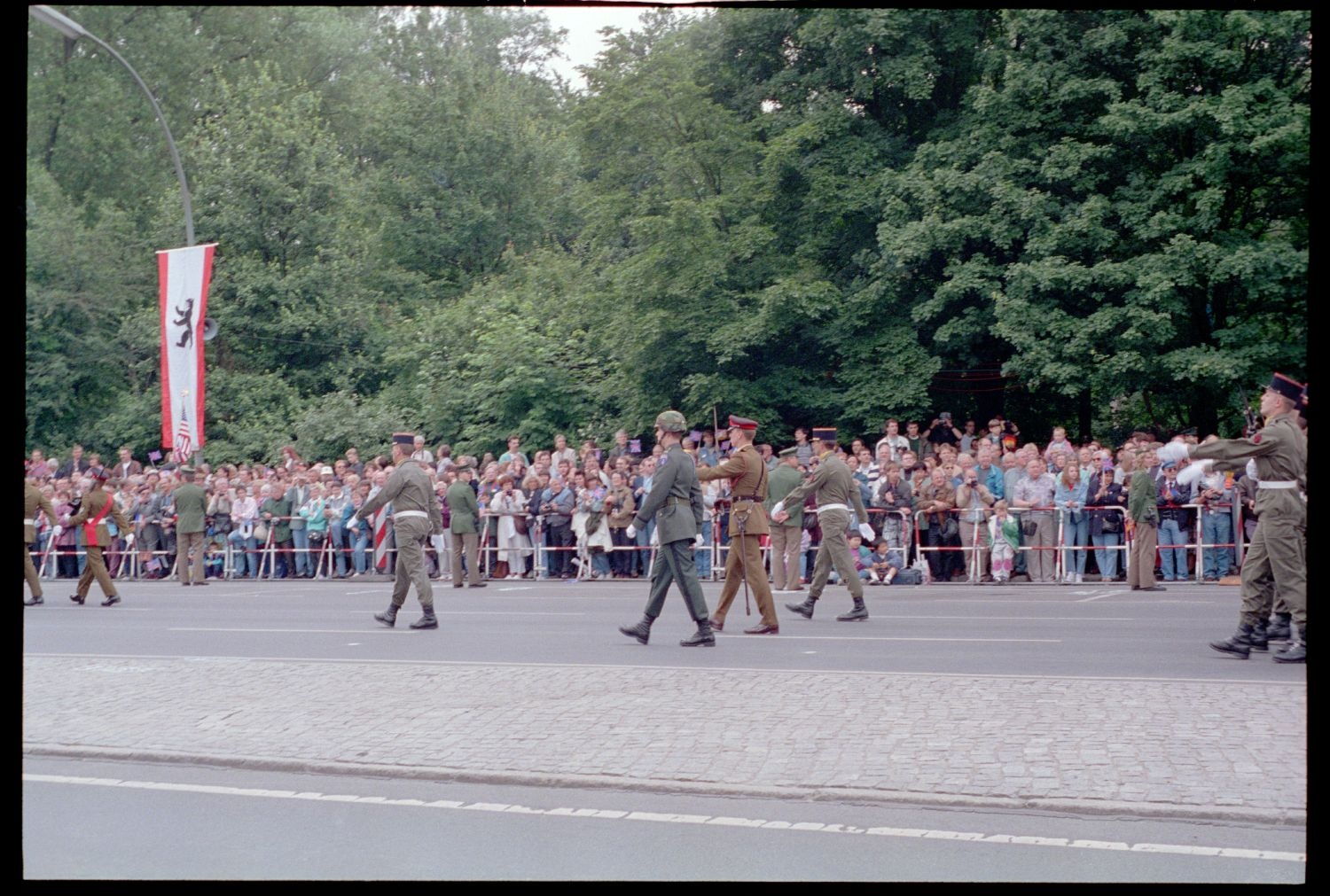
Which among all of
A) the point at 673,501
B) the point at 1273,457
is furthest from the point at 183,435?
the point at 1273,457

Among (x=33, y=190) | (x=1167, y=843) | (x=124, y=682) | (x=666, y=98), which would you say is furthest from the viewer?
(x=33, y=190)

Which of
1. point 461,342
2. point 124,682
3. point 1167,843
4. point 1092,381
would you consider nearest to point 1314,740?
point 1167,843

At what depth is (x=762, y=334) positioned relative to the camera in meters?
30.2

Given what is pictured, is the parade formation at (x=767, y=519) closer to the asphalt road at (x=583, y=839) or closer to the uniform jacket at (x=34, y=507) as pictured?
the uniform jacket at (x=34, y=507)

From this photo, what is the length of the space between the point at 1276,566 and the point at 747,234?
20.1 m

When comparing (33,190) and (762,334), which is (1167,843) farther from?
(33,190)

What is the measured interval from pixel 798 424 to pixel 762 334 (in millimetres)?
2303

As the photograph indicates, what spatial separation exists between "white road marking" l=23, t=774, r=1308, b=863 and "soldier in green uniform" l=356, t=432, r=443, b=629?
24.6 feet

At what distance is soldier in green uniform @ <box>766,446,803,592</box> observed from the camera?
20875mm

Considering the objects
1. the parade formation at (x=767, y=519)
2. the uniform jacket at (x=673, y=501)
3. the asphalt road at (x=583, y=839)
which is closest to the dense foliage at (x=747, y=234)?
the parade formation at (x=767, y=519)

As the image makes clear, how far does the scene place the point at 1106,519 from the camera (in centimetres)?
2139

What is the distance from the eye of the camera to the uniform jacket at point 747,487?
14656 mm

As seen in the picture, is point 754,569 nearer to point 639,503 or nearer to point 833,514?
point 833,514

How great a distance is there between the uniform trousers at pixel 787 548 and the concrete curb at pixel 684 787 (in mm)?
12894
